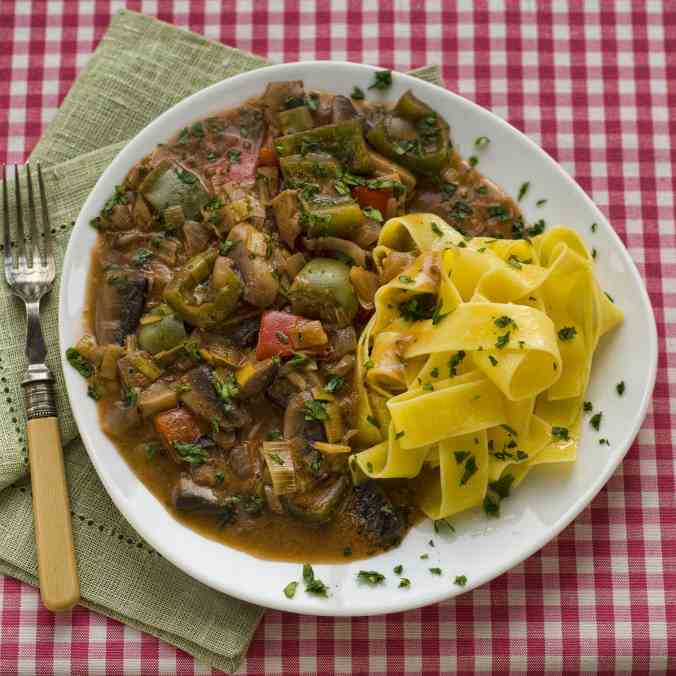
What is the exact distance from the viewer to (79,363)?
6.29 meters

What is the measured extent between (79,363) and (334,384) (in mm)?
1618

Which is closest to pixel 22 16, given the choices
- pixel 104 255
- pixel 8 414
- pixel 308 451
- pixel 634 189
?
pixel 104 255

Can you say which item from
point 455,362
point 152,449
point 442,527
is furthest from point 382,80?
point 442,527

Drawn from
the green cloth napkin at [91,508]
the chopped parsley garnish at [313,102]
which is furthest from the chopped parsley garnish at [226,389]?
the chopped parsley garnish at [313,102]

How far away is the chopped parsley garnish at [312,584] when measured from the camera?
616cm

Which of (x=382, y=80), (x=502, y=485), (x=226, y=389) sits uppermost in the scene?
(x=382, y=80)

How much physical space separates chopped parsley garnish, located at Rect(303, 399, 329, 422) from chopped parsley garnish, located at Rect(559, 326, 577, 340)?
5.24ft

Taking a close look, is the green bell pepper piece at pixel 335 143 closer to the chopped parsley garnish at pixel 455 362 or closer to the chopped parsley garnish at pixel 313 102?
the chopped parsley garnish at pixel 313 102

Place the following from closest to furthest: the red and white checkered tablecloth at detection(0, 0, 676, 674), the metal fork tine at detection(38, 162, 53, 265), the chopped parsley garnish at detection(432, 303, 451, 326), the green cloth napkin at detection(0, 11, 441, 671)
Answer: the chopped parsley garnish at detection(432, 303, 451, 326)
the green cloth napkin at detection(0, 11, 441, 671)
the red and white checkered tablecloth at detection(0, 0, 676, 674)
the metal fork tine at detection(38, 162, 53, 265)

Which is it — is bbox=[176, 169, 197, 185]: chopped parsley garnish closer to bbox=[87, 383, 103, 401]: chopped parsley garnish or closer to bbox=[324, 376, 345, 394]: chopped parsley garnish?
bbox=[87, 383, 103, 401]: chopped parsley garnish

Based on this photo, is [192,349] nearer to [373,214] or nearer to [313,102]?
[373,214]

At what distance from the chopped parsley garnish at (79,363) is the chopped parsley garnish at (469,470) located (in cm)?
243

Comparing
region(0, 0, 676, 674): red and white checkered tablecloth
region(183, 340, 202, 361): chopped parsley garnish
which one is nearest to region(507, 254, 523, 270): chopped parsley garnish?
region(0, 0, 676, 674): red and white checkered tablecloth

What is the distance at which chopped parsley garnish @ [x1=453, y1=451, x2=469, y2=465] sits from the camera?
6.18m
